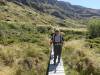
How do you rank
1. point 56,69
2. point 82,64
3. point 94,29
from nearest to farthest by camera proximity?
point 56,69 < point 82,64 < point 94,29

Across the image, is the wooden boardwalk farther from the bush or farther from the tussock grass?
the bush

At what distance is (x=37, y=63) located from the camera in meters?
14.4

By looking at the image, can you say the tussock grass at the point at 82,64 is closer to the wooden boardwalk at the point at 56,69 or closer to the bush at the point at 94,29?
the wooden boardwalk at the point at 56,69

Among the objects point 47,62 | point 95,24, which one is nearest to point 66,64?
point 47,62

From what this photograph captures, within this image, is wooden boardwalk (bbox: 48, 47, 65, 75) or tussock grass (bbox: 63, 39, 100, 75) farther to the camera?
tussock grass (bbox: 63, 39, 100, 75)

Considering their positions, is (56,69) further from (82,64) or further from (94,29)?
(94,29)

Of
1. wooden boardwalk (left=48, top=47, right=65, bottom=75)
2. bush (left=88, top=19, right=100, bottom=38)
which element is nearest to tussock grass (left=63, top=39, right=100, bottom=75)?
wooden boardwalk (left=48, top=47, right=65, bottom=75)

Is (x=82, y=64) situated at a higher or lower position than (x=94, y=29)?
higher

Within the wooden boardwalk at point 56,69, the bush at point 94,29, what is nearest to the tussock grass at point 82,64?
the wooden boardwalk at point 56,69

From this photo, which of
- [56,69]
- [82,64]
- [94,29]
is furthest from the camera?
[94,29]

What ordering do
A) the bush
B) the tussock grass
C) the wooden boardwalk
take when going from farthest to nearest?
1. the bush
2. the tussock grass
3. the wooden boardwalk

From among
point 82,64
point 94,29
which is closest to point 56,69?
point 82,64

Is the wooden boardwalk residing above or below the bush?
above

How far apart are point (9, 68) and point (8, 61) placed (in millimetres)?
1637
